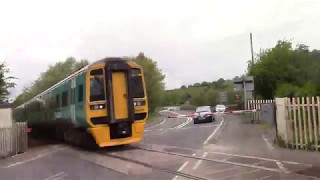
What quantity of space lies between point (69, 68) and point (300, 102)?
66.4 m

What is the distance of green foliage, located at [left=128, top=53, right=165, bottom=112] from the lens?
6300 centimetres

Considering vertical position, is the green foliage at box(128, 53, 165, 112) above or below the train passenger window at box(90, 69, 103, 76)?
above

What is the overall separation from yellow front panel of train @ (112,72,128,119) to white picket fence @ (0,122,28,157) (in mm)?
5914

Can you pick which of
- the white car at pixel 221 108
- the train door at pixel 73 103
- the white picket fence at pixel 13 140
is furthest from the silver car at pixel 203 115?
the train door at pixel 73 103

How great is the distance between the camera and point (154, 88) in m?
64.2

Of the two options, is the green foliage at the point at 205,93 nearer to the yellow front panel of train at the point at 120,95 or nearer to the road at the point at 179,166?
the yellow front panel of train at the point at 120,95

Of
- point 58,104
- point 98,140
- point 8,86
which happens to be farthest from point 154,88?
point 98,140

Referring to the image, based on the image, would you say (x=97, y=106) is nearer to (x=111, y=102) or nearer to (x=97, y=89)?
A: (x=111, y=102)

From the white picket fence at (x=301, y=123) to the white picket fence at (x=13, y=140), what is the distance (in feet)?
38.8

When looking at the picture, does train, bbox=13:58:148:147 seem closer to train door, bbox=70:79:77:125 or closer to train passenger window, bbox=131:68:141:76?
train passenger window, bbox=131:68:141:76

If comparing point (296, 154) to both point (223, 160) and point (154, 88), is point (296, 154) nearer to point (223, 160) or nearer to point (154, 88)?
point (223, 160)

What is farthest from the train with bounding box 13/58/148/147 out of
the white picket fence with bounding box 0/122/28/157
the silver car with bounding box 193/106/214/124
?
the silver car with bounding box 193/106/214/124

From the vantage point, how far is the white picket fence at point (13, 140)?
19.3 meters

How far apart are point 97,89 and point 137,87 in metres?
1.62
